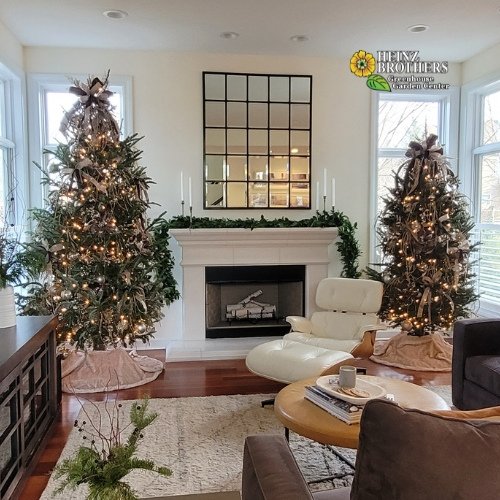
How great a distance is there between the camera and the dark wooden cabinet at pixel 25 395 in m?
2.23

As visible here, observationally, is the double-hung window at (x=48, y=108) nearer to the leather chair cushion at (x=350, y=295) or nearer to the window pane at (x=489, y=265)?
the leather chair cushion at (x=350, y=295)

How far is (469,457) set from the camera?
932 mm

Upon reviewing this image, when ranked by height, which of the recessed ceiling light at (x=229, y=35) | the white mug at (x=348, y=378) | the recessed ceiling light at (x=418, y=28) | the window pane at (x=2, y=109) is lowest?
the white mug at (x=348, y=378)

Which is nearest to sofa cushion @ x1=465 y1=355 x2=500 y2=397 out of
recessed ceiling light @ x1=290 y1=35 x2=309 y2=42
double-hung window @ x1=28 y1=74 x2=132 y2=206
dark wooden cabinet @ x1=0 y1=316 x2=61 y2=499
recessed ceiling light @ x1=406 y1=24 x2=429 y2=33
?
dark wooden cabinet @ x1=0 y1=316 x2=61 y2=499

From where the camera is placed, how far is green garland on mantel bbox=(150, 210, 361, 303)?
4.74 meters

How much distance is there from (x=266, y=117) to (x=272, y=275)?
1705 mm

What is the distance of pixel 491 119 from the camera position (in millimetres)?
5105

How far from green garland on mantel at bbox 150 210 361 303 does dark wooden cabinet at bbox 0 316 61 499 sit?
1.54 m

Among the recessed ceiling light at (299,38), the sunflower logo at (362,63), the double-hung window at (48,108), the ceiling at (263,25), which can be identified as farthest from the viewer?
the sunflower logo at (362,63)

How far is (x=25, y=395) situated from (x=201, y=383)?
1617mm

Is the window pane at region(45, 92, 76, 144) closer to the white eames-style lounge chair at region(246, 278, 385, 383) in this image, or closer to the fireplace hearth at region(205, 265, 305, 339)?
the fireplace hearth at region(205, 265, 305, 339)

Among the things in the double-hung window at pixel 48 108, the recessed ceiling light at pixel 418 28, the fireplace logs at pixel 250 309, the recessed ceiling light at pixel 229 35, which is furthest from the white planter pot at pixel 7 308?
the recessed ceiling light at pixel 418 28

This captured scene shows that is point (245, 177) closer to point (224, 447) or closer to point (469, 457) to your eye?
point (224, 447)

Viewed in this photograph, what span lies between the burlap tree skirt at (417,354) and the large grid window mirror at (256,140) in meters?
1.73
